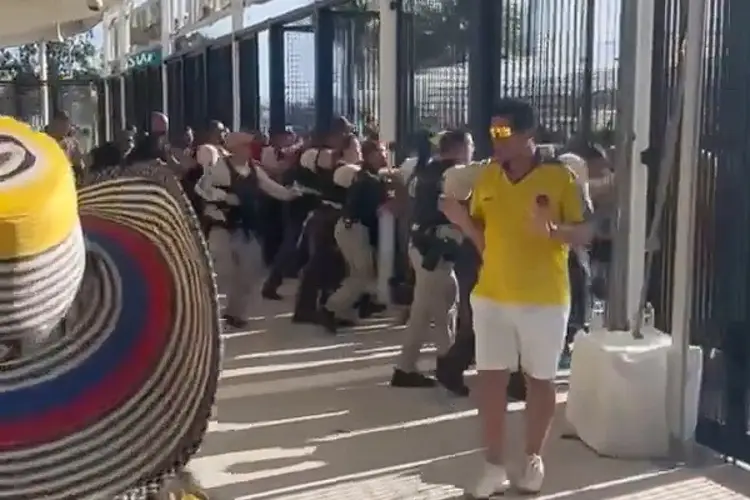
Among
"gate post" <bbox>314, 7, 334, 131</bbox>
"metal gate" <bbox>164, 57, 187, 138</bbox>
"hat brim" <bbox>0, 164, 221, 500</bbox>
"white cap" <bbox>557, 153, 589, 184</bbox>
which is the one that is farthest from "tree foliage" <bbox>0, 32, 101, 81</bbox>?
"hat brim" <bbox>0, 164, 221, 500</bbox>

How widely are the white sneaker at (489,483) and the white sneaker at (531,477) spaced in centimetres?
8

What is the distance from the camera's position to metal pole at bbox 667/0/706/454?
17.4ft

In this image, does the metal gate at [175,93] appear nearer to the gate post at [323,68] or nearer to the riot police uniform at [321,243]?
the gate post at [323,68]

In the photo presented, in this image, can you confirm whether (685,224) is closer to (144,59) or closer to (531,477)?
(531,477)

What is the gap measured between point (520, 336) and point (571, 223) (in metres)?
0.50

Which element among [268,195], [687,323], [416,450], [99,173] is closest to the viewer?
[99,173]

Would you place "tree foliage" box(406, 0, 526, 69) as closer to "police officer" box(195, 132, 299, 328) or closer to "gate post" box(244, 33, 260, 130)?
"police officer" box(195, 132, 299, 328)

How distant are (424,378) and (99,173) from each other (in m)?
5.84

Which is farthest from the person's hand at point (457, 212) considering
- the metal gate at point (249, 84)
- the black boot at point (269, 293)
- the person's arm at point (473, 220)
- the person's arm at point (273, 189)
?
the metal gate at point (249, 84)

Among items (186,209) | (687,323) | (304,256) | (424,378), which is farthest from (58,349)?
(304,256)

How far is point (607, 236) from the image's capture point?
21.5 feet

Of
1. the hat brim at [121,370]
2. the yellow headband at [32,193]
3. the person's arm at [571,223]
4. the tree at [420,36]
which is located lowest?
the person's arm at [571,223]

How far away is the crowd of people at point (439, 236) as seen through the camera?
190 inches

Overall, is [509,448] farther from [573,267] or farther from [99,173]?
[99,173]
